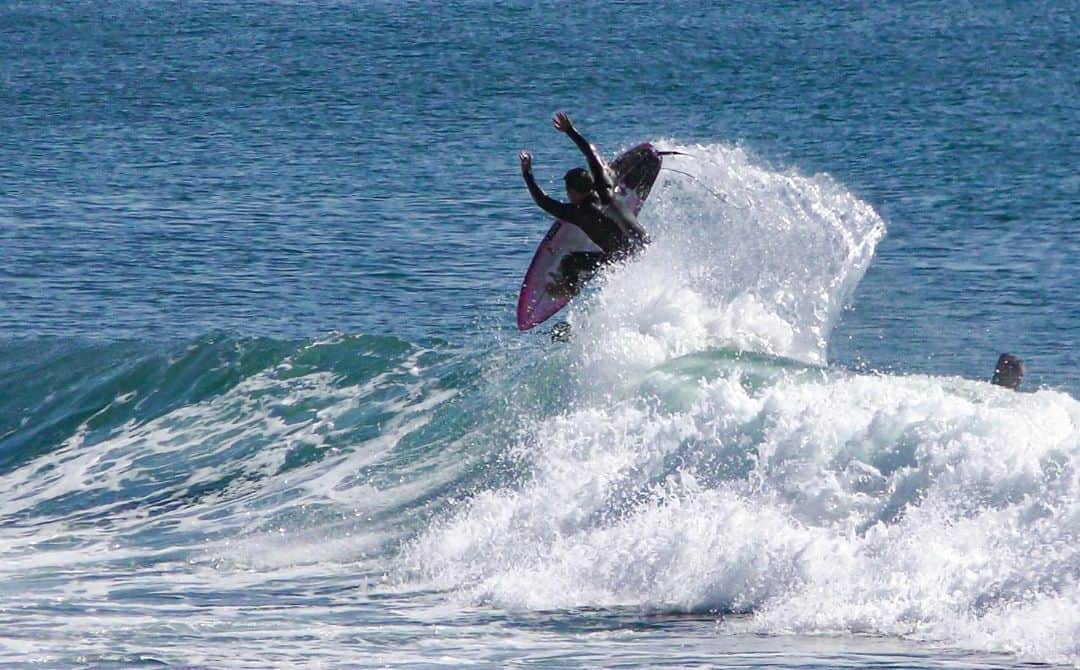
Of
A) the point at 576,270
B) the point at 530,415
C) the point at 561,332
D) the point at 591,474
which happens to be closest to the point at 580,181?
the point at 561,332

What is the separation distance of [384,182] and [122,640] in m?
22.9

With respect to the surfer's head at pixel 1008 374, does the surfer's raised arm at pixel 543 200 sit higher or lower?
higher

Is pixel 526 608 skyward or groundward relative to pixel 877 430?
groundward

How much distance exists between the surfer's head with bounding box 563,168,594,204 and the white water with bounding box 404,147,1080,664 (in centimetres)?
113

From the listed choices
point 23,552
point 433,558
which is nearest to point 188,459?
point 23,552

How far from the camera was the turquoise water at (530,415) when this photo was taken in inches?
462

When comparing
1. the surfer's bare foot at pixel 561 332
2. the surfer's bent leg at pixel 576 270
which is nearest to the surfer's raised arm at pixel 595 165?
the surfer's bent leg at pixel 576 270

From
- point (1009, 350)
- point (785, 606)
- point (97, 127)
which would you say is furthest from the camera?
point (97, 127)

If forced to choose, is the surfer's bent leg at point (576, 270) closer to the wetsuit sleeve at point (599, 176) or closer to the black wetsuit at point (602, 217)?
the black wetsuit at point (602, 217)

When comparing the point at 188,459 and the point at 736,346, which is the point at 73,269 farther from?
the point at 736,346

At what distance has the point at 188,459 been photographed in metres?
17.6

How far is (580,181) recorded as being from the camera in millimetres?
16016

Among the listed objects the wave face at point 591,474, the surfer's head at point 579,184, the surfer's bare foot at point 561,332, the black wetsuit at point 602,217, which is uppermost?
the surfer's head at point 579,184

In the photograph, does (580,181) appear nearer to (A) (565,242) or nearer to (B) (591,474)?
(A) (565,242)
